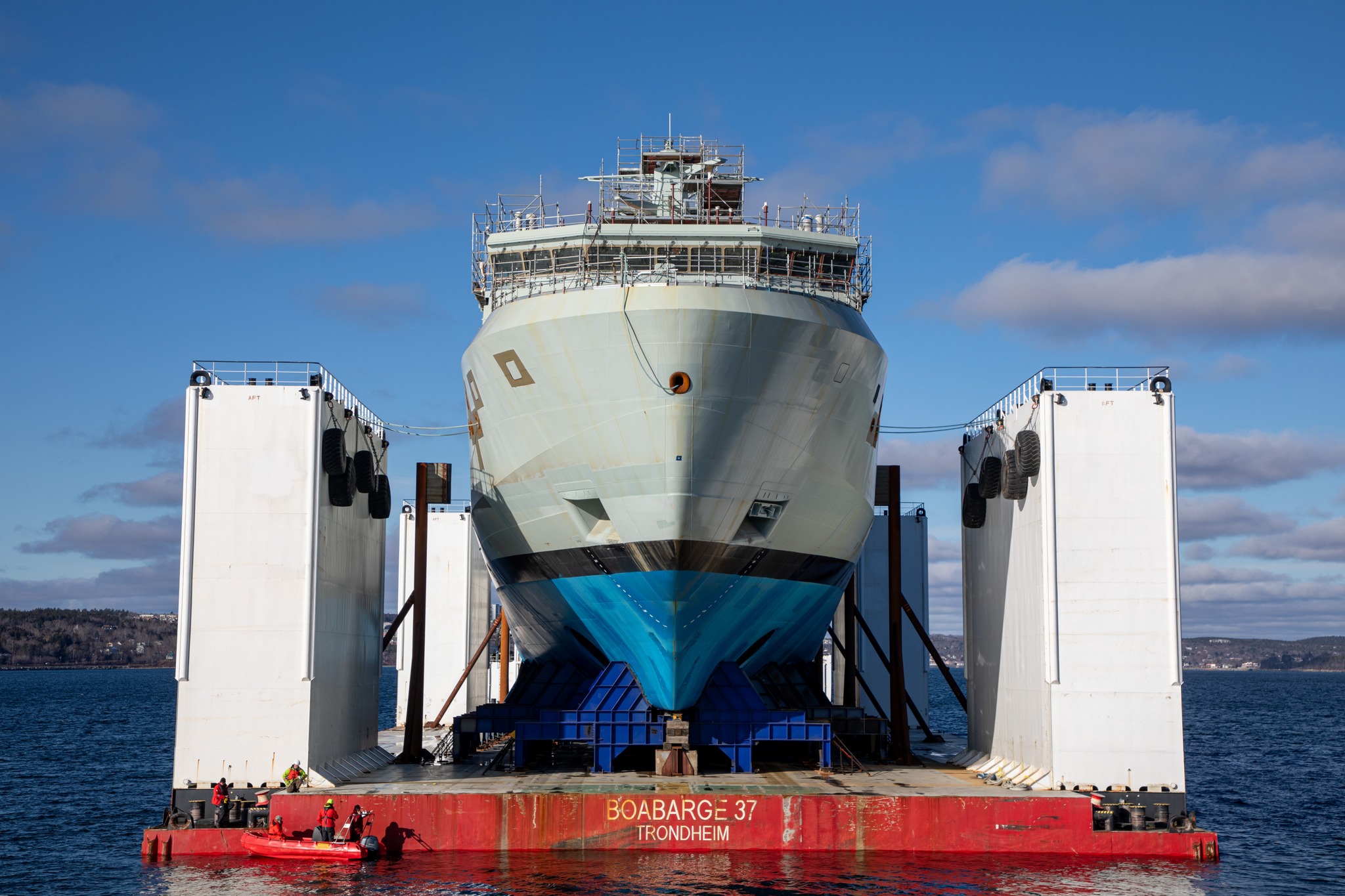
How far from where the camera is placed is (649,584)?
81.6 ft

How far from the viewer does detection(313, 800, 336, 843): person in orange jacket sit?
21.6m

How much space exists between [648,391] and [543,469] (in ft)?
10.6

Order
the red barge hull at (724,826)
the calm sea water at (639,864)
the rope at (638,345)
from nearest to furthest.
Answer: the calm sea water at (639,864) < the red barge hull at (724,826) < the rope at (638,345)

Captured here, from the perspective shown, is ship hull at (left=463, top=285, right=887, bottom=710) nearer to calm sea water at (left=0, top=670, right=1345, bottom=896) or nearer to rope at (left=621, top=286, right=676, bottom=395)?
rope at (left=621, top=286, right=676, bottom=395)

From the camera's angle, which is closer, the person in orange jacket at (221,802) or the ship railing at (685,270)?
the person in orange jacket at (221,802)

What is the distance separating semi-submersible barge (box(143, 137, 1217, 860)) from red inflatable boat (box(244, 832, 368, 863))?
815 mm

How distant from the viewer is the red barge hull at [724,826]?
21.9 metres

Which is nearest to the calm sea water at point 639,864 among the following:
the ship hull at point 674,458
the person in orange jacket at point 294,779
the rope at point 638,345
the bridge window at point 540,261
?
the person in orange jacket at point 294,779

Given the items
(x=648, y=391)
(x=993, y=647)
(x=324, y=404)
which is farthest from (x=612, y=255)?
(x=993, y=647)

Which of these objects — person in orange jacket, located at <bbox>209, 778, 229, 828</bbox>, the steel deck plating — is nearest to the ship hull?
the steel deck plating

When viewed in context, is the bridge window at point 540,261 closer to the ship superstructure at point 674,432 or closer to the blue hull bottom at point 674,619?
the ship superstructure at point 674,432

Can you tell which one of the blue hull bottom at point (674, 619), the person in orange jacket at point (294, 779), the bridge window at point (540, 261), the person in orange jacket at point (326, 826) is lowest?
the person in orange jacket at point (326, 826)

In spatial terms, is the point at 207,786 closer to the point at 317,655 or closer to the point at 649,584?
the point at 317,655

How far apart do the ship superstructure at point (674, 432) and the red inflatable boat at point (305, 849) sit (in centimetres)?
718
